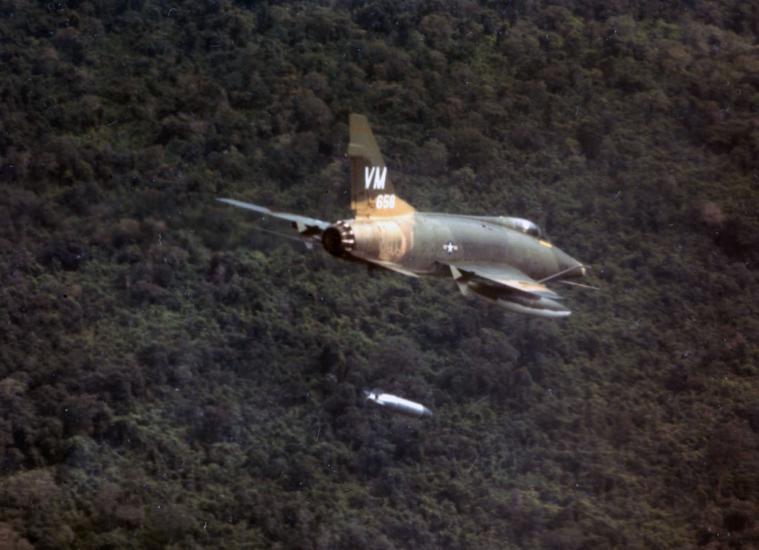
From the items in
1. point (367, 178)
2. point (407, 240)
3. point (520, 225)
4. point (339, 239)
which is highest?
point (367, 178)

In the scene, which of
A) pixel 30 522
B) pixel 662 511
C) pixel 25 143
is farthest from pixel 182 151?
pixel 662 511

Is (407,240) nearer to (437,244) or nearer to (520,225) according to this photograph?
(437,244)

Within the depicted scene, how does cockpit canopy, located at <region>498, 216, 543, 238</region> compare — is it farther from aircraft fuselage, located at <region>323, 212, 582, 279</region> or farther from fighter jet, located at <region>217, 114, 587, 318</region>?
fighter jet, located at <region>217, 114, 587, 318</region>

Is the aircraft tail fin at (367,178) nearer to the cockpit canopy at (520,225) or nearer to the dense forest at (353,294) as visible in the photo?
the cockpit canopy at (520,225)

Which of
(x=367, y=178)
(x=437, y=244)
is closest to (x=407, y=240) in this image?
(x=437, y=244)

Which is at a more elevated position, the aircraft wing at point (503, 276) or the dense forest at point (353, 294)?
the aircraft wing at point (503, 276)

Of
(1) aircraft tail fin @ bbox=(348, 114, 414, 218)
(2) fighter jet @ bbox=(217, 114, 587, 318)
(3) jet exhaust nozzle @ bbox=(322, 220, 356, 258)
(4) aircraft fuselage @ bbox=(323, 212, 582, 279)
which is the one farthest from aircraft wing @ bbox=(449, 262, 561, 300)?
(3) jet exhaust nozzle @ bbox=(322, 220, 356, 258)

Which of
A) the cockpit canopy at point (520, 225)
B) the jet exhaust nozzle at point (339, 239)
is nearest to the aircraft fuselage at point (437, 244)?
the jet exhaust nozzle at point (339, 239)
